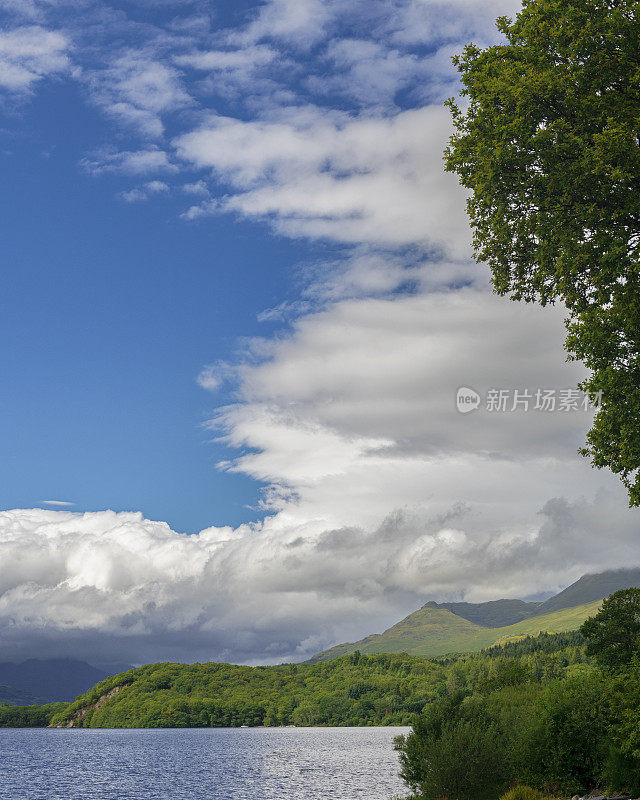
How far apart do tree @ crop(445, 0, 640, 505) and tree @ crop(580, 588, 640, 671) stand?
54.5 m

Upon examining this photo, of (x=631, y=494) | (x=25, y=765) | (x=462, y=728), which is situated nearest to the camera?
(x=631, y=494)

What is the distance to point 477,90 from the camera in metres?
29.7

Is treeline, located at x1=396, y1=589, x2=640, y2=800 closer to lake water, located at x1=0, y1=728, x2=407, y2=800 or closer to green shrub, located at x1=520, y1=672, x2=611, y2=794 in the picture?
green shrub, located at x1=520, y1=672, x2=611, y2=794

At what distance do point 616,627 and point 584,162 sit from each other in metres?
62.3

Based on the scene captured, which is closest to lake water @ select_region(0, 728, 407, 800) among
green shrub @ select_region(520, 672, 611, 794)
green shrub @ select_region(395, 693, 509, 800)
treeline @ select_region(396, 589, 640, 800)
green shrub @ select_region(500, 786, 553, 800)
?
treeline @ select_region(396, 589, 640, 800)

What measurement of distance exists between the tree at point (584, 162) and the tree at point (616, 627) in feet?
179

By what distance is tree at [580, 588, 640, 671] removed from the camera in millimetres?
74562

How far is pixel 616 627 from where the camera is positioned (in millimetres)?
75500

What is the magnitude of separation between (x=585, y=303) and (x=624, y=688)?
602 inches

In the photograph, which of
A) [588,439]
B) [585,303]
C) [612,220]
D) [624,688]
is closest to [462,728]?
[624,688]

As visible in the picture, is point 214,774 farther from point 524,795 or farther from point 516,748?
point 524,795

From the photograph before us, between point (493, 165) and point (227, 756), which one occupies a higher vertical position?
point (493, 165)

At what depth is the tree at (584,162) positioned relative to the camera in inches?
1045

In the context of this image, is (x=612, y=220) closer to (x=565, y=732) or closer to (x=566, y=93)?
(x=566, y=93)
